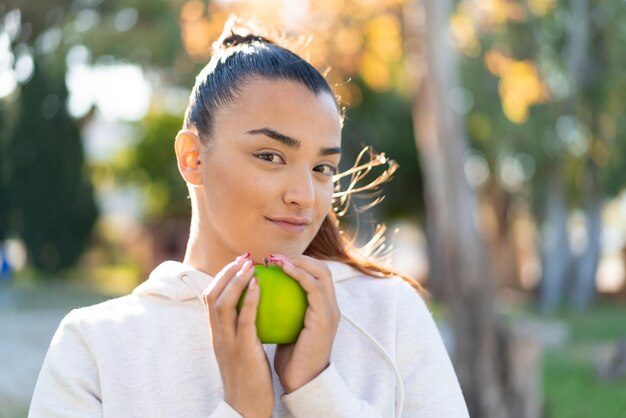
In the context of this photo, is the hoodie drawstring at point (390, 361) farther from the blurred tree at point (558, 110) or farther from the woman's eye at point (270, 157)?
the blurred tree at point (558, 110)

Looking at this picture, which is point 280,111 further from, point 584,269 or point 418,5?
point 584,269

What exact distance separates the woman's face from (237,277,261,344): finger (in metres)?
0.23

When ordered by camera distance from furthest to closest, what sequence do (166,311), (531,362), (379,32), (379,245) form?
1. (379,32)
2. (531,362)
3. (379,245)
4. (166,311)

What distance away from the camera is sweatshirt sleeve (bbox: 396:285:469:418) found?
2094mm

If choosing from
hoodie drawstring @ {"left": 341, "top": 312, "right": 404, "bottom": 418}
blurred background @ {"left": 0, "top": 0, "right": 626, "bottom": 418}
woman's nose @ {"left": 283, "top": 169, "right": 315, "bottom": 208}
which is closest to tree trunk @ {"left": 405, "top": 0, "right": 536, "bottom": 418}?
blurred background @ {"left": 0, "top": 0, "right": 626, "bottom": 418}

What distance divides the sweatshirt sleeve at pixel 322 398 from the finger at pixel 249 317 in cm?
14

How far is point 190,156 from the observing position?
88.3 inches

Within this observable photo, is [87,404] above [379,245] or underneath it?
underneath

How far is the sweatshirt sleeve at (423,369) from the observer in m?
2.09

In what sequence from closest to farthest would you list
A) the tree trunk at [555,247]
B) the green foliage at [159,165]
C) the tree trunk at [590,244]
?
the tree trunk at [590,244], the tree trunk at [555,247], the green foliage at [159,165]

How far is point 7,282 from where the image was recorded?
20.8m

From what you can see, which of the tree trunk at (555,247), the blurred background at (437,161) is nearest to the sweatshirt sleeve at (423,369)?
the blurred background at (437,161)

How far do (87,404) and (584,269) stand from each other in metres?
20.2

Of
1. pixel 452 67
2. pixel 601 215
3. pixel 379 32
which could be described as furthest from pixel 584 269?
pixel 452 67
